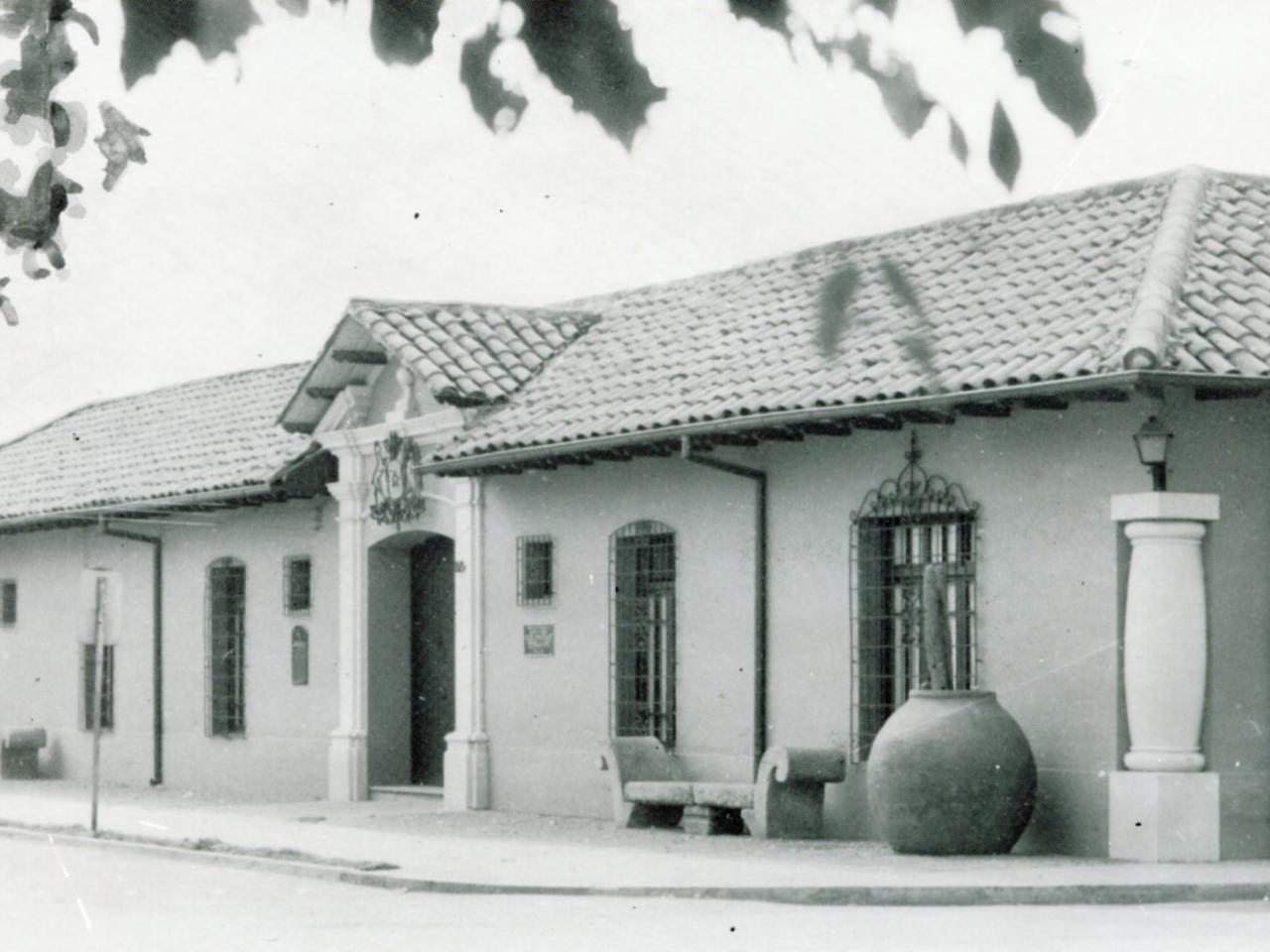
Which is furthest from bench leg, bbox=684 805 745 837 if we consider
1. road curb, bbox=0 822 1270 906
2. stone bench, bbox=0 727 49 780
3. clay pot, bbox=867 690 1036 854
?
stone bench, bbox=0 727 49 780

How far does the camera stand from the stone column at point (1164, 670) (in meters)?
14.7

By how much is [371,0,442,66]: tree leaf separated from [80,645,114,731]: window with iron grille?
76.2 ft

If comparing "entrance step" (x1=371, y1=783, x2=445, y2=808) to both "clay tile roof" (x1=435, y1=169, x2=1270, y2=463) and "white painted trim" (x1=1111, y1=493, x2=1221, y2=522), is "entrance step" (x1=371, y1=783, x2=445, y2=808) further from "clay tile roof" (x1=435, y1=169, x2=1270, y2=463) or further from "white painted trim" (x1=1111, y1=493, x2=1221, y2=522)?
"white painted trim" (x1=1111, y1=493, x2=1221, y2=522)

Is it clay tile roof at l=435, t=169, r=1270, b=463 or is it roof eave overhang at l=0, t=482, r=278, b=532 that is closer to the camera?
clay tile roof at l=435, t=169, r=1270, b=463

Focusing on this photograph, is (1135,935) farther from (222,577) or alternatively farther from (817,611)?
(222,577)

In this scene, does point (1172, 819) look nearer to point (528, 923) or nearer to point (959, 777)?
point (959, 777)

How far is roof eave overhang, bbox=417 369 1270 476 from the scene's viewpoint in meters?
14.2

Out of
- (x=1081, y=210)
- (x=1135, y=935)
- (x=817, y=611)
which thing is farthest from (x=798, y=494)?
(x=1135, y=935)

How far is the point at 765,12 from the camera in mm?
4055

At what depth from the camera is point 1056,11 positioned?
3816mm

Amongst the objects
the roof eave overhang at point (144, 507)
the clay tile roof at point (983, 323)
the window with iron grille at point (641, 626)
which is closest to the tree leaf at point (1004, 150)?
the clay tile roof at point (983, 323)

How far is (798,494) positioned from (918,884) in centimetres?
483

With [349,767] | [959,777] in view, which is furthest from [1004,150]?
[349,767]

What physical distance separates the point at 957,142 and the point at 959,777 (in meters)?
11.5
